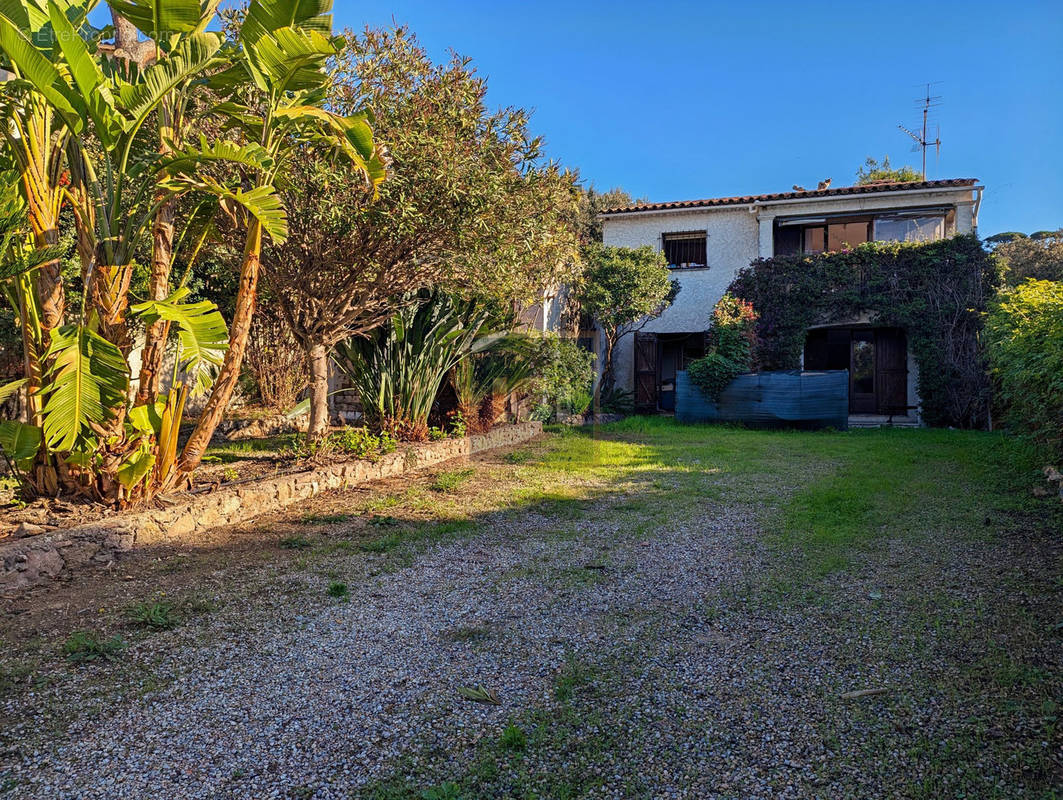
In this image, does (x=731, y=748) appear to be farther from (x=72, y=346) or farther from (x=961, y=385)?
(x=961, y=385)

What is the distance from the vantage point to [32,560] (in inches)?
151

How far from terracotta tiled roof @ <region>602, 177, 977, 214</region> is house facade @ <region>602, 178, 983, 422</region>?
2 centimetres

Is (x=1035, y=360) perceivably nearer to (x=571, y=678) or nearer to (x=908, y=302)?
(x=571, y=678)

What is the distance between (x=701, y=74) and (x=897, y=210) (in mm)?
6260

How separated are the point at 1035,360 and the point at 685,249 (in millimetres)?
12901

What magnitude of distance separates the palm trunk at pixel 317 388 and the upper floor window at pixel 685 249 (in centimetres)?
1244

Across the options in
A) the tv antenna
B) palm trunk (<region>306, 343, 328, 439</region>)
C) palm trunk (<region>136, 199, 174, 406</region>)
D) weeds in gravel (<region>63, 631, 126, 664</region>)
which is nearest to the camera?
weeds in gravel (<region>63, 631, 126, 664</region>)

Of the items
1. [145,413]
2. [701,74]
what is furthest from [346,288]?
[701,74]

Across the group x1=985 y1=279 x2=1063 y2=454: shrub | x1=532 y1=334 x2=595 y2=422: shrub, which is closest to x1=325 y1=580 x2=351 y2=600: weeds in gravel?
x1=985 y1=279 x2=1063 y2=454: shrub

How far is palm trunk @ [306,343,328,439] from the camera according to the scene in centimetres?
722

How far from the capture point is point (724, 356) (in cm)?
1366

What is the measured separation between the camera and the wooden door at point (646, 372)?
1739 centimetres

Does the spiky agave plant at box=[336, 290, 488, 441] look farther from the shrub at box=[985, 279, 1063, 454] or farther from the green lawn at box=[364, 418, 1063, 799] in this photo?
the shrub at box=[985, 279, 1063, 454]

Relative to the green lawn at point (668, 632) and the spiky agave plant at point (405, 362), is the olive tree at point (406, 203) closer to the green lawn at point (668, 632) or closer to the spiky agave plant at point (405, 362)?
the spiky agave plant at point (405, 362)
